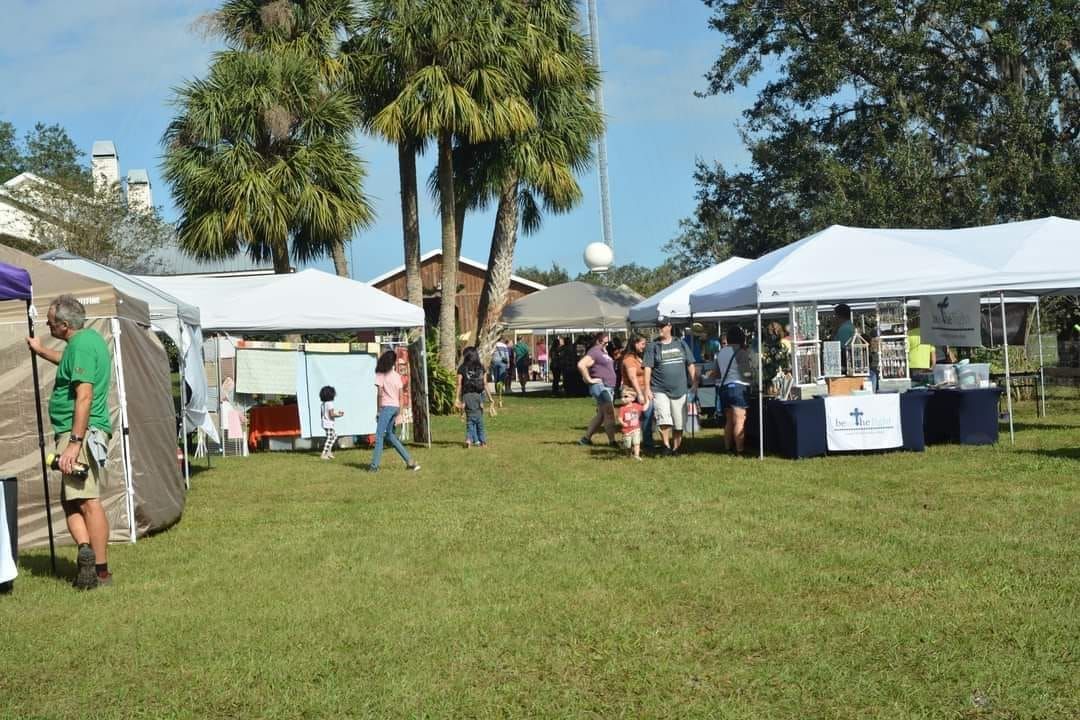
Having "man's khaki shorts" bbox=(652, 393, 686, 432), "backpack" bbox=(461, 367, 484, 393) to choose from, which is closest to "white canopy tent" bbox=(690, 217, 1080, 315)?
"man's khaki shorts" bbox=(652, 393, 686, 432)

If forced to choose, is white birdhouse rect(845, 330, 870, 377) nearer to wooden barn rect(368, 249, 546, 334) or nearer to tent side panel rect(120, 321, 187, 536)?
tent side panel rect(120, 321, 187, 536)

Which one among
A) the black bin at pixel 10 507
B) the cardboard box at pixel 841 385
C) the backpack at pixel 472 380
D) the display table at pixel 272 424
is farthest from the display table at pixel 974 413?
the black bin at pixel 10 507

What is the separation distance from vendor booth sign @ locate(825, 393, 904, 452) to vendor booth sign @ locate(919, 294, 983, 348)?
9.66 feet

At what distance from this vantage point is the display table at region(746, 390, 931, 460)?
1388 centimetres

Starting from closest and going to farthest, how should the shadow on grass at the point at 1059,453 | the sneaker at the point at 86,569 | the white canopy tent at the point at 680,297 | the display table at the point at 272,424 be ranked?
the sneaker at the point at 86,569 < the shadow on grass at the point at 1059,453 < the display table at the point at 272,424 < the white canopy tent at the point at 680,297

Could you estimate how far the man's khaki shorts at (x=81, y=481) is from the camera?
7488 mm

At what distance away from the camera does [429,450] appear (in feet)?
56.4

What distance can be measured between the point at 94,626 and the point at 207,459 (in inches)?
402

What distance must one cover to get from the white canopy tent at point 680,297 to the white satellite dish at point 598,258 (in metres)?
9.30

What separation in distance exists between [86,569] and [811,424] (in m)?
8.72

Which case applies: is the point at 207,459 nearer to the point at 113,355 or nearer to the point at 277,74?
A: the point at 113,355

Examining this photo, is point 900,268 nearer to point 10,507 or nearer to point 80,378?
point 80,378

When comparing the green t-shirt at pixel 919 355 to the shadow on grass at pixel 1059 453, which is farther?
the green t-shirt at pixel 919 355

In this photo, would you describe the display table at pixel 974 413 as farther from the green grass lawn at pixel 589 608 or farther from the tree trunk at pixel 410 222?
the tree trunk at pixel 410 222
